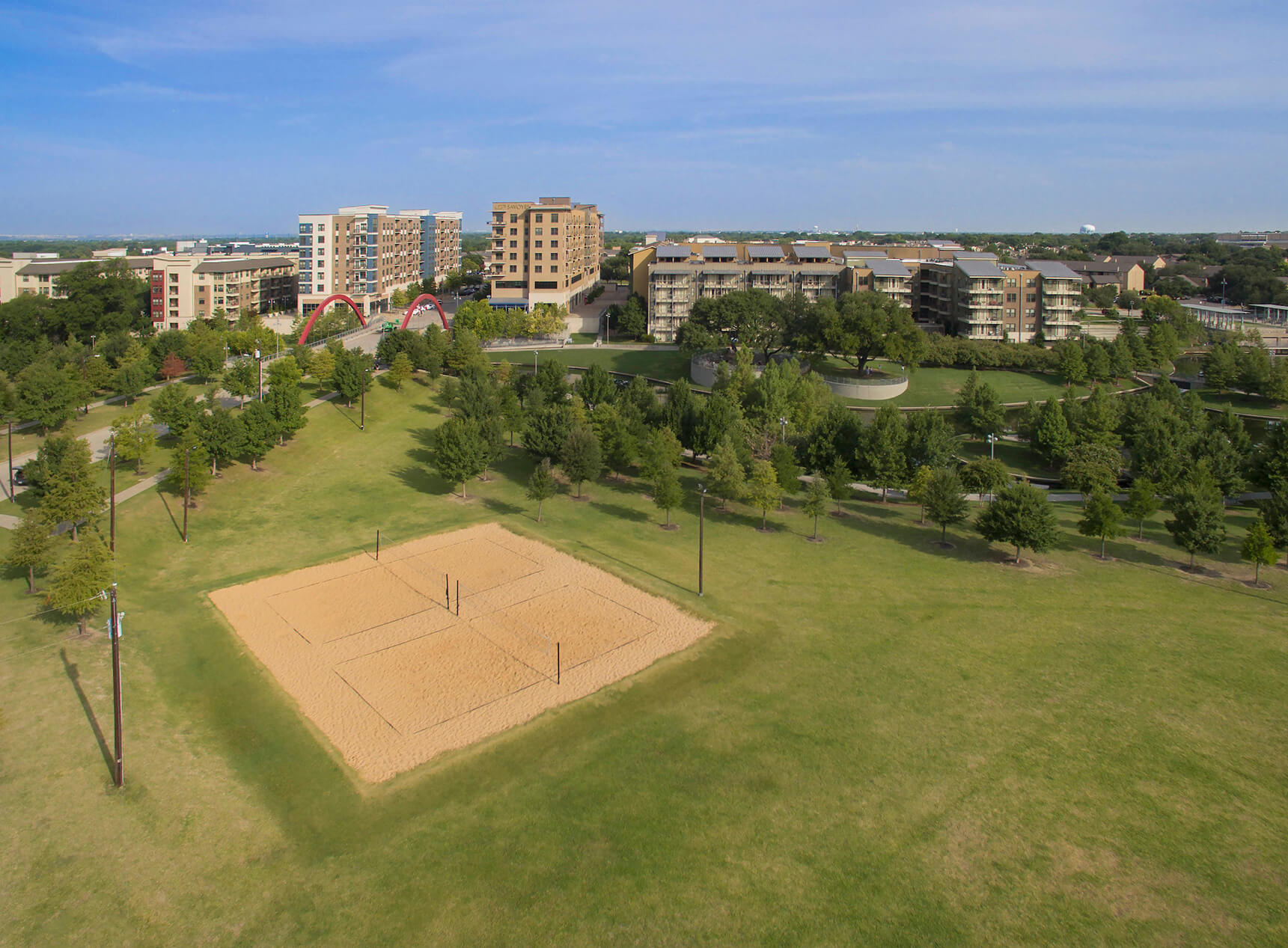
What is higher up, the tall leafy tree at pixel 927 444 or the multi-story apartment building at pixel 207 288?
the multi-story apartment building at pixel 207 288

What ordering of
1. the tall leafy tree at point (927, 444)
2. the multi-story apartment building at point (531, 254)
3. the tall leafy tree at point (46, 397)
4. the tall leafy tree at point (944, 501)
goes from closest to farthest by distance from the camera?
the tall leafy tree at point (944, 501) → the tall leafy tree at point (927, 444) → the tall leafy tree at point (46, 397) → the multi-story apartment building at point (531, 254)

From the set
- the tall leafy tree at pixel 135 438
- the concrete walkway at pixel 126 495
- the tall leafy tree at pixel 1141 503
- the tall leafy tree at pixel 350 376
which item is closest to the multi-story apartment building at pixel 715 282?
→ the tall leafy tree at pixel 350 376

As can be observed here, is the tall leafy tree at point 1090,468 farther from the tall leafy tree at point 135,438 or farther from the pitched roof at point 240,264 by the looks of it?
the pitched roof at point 240,264

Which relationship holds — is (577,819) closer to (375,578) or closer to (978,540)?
(375,578)

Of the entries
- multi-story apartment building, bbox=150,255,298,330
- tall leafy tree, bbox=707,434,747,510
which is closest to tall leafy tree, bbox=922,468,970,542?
tall leafy tree, bbox=707,434,747,510

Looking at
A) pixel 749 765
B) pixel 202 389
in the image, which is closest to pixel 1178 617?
pixel 749 765

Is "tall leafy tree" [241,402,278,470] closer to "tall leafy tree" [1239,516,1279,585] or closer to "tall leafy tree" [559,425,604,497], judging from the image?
"tall leafy tree" [559,425,604,497]

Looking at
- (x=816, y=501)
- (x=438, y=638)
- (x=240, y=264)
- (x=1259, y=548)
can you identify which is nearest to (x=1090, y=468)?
(x=1259, y=548)

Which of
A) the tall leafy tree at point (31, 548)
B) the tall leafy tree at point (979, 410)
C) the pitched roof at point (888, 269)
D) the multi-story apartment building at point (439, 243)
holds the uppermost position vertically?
the multi-story apartment building at point (439, 243)
